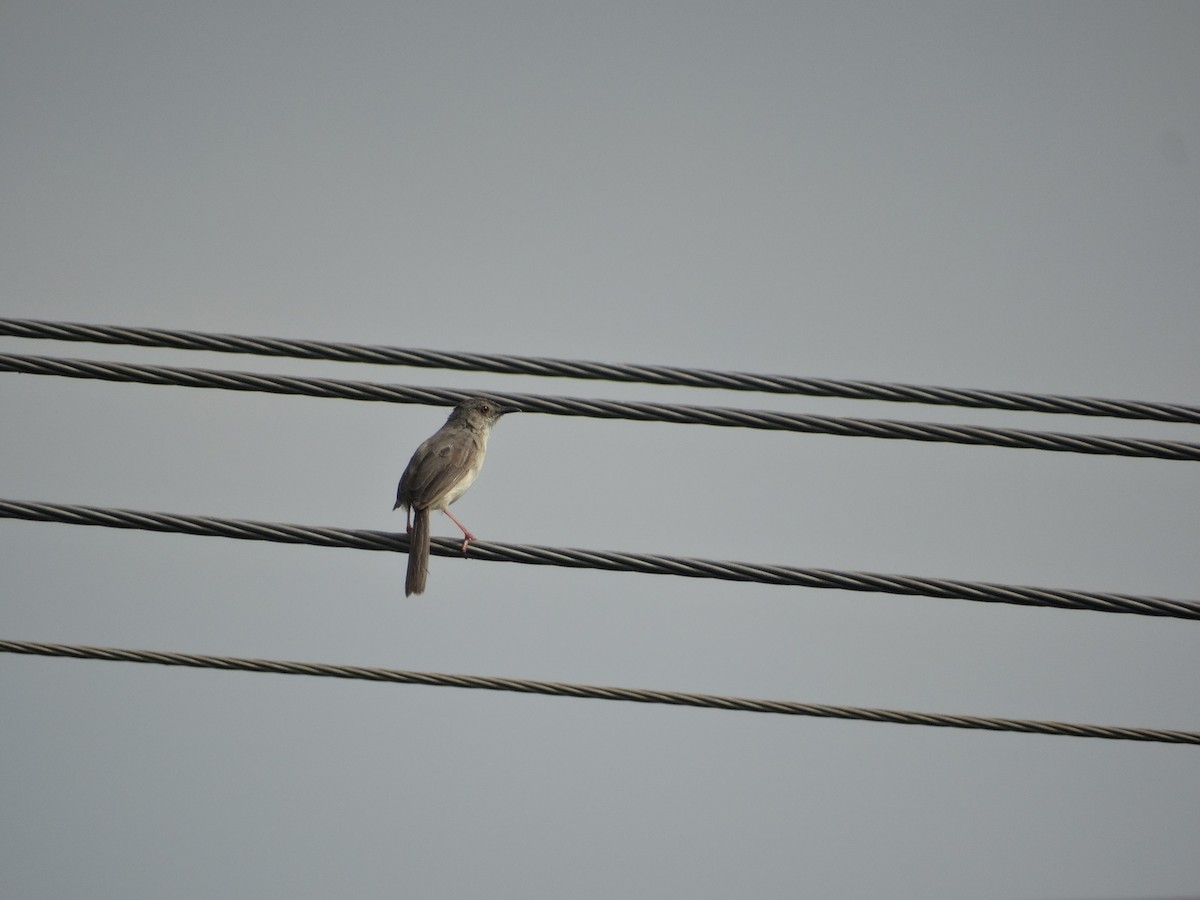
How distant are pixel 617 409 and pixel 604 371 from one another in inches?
7.8

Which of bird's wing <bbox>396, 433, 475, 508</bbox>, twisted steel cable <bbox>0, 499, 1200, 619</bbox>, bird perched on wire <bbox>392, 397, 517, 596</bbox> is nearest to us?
twisted steel cable <bbox>0, 499, 1200, 619</bbox>

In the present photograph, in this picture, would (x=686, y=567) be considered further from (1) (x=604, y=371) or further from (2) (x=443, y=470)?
(2) (x=443, y=470)

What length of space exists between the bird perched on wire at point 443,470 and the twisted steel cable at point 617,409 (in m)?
2.04

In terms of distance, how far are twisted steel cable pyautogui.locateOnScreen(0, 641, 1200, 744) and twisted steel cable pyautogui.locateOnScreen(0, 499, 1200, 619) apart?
0.64 meters

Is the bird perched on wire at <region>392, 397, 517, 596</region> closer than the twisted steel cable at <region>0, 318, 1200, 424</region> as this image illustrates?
No

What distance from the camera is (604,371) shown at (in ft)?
18.8

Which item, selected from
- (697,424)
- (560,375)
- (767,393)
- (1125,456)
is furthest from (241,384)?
(1125,456)

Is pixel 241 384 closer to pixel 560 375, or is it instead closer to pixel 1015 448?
pixel 560 375

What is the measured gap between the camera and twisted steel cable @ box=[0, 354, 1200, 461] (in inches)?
221

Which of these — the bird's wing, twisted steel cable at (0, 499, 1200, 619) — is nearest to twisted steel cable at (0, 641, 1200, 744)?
twisted steel cable at (0, 499, 1200, 619)

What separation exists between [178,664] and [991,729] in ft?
13.3

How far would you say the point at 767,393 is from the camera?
5883 mm

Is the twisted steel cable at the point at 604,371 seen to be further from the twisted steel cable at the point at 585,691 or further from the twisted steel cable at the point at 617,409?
the twisted steel cable at the point at 585,691

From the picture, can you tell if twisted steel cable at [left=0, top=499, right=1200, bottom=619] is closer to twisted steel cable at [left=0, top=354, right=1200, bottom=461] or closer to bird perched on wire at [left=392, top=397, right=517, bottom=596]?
twisted steel cable at [left=0, top=354, right=1200, bottom=461]
